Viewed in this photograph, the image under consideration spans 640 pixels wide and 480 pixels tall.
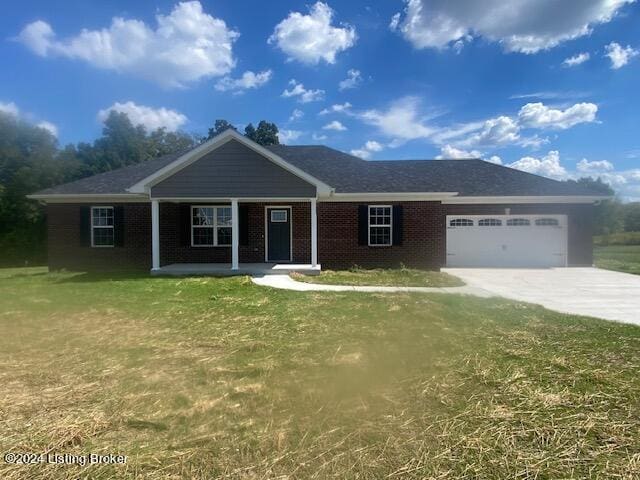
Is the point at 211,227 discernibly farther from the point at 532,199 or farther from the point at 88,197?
the point at 532,199

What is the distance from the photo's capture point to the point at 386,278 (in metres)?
12.1

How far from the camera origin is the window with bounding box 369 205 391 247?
14531 millimetres

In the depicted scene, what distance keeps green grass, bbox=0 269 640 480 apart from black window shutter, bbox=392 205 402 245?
7166 mm

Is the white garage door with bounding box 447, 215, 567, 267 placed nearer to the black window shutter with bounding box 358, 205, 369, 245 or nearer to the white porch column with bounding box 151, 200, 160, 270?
the black window shutter with bounding box 358, 205, 369, 245

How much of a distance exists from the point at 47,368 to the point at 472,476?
4889 millimetres

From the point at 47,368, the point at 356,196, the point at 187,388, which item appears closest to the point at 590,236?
the point at 356,196

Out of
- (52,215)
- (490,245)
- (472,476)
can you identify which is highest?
(52,215)

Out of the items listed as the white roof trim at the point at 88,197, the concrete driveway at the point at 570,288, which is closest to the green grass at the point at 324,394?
the concrete driveway at the point at 570,288

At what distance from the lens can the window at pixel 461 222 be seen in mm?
16234

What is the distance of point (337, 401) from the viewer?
3701mm

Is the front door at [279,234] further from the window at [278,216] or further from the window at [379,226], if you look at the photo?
the window at [379,226]

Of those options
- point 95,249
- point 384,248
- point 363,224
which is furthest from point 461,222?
point 95,249

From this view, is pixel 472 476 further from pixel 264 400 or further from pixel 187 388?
pixel 187 388

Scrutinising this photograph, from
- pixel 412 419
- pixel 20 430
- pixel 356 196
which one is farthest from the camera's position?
pixel 356 196
